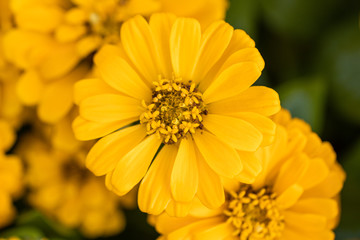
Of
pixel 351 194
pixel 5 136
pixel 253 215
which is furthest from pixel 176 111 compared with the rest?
pixel 351 194

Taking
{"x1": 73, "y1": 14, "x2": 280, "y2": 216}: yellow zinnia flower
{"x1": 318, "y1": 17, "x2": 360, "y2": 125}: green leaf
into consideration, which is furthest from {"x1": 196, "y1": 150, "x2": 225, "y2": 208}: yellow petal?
{"x1": 318, "y1": 17, "x2": 360, "y2": 125}: green leaf

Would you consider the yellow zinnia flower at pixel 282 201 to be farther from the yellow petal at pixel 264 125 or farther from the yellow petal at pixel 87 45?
the yellow petal at pixel 87 45

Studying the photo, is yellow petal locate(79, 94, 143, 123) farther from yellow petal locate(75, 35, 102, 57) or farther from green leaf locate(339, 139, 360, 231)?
green leaf locate(339, 139, 360, 231)

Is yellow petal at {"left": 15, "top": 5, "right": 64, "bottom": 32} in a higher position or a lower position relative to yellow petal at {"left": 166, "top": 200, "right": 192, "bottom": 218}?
higher

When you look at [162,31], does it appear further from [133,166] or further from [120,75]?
[133,166]

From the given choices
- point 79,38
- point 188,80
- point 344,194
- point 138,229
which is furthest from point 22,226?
point 344,194

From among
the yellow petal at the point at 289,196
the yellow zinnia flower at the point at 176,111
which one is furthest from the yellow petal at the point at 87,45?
the yellow petal at the point at 289,196

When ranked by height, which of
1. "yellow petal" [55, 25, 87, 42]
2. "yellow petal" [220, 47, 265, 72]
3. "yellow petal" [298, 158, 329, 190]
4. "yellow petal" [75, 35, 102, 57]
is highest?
"yellow petal" [220, 47, 265, 72]
